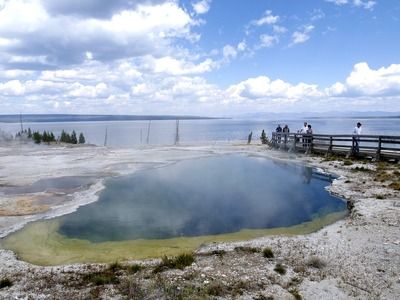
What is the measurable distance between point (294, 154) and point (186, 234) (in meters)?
19.7

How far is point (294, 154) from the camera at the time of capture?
28.9 metres

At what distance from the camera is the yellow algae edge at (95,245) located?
9.05 metres

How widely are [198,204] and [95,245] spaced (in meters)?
5.08

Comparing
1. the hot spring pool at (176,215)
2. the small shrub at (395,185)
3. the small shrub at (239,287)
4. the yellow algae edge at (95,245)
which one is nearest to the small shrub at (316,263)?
the small shrub at (239,287)

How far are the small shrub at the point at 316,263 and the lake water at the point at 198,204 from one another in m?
3.61

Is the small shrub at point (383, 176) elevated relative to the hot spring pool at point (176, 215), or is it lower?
elevated

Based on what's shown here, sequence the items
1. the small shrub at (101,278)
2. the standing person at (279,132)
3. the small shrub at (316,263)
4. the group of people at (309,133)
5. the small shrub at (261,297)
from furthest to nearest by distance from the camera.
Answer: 1. the standing person at (279,132)
2. the group of people at (309,133)
3. the small shrub at (316,263)
4. the small shrub at (101,278)
5. the small shrub at (261,297)

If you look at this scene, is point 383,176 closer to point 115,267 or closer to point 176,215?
point 176,215

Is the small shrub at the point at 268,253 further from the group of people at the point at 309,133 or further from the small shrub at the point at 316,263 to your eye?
the group of people at the point at 309,133

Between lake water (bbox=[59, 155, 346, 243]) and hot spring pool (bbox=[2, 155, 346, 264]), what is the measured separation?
3 centimetres

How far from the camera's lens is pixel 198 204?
14.4 m

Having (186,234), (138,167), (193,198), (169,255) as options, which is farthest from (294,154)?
(169,255)

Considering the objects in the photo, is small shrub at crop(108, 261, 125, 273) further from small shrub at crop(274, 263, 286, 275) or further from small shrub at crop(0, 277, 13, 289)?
small shrub at crop(274, 263, 286, 275)

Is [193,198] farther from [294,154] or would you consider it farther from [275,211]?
[294,154]
